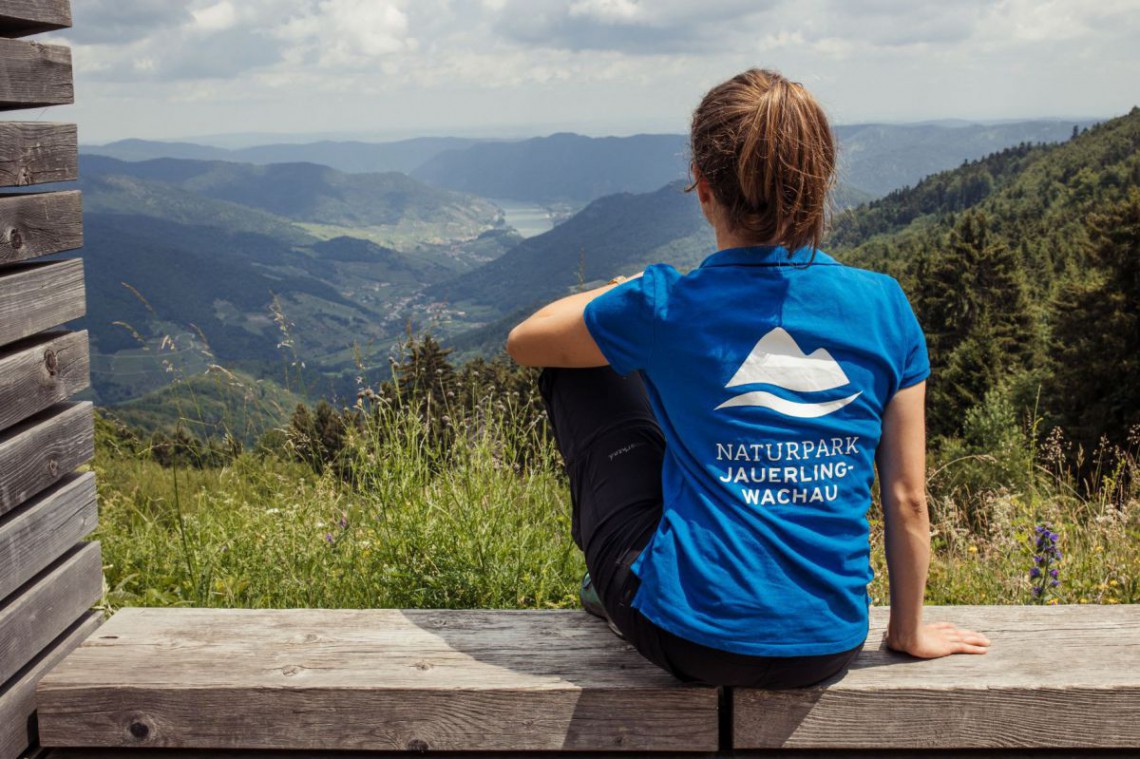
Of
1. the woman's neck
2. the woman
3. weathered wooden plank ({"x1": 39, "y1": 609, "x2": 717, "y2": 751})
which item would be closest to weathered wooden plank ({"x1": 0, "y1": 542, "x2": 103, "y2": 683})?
weathered wooden plank ({"x1": 39, "y1": 609, "x2": 717, "y2": 751})

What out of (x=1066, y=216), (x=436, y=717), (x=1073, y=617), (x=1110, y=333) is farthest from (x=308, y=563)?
(x=1066, y=216)

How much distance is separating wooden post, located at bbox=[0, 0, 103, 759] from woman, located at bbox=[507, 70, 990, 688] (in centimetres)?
125

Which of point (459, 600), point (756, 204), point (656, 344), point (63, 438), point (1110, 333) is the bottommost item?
point (1110, 333)

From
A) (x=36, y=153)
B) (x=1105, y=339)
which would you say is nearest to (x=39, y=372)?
(x=36, y=153)

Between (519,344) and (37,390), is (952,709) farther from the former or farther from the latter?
(37,390)

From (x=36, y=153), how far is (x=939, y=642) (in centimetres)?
223

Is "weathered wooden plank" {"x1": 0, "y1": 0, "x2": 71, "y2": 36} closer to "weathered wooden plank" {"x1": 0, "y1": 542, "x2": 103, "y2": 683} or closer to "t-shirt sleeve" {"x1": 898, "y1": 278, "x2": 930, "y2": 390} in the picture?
"weathered wooden plank" {"x1": 0, "y1": 542, "x2": 103, "y2": 683}

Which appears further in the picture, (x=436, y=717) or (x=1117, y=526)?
(x=1117, y=526)

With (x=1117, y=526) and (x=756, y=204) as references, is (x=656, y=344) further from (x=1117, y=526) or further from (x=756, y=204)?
(x=1117, y=526)

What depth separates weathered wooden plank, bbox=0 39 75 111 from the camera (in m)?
1.89

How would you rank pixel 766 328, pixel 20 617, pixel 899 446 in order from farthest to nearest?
pixel 20 617, pixel 899 446, pixel 766 328

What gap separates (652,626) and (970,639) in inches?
29.2

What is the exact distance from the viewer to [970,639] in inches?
75.9

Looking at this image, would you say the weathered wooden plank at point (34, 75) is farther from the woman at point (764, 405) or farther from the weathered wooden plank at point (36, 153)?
the woman at point (764, 405)
